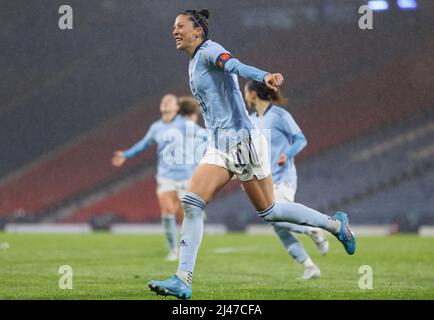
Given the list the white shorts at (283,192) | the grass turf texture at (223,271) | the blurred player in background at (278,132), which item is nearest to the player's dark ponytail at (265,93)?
the blurred player in background at (278,132)

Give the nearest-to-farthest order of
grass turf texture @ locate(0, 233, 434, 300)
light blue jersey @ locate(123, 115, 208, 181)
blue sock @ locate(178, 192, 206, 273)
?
blue sock @ locate(178, 192, 206, 273) → grass turf texture @ locate(0, 233, 434, 300) → light blue jersey @ locate(123, 115, 208, 181)

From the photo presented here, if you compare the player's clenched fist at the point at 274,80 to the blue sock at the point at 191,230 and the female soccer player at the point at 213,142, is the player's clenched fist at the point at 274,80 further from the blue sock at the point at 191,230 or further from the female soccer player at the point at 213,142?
the blue sock at the point at 191,230

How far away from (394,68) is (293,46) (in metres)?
5.13

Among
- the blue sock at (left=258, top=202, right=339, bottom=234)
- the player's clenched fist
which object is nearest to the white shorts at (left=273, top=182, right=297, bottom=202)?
the blue sock at (left=258, top=202, right=339, bottom=234)

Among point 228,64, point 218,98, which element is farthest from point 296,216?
point 228,64

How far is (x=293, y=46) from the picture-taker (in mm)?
19812

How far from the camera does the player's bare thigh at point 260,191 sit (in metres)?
6.05

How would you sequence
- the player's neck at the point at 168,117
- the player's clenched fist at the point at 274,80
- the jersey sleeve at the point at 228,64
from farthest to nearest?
the player's neck at the point at 168,117
the jersey sleeve at the point at 228,64
the player's clenched fist at the point at 274,80

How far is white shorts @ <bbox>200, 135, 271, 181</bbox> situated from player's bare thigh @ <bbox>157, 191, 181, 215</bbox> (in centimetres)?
538

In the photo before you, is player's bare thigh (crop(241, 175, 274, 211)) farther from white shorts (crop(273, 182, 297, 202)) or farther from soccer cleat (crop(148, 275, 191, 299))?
white shorts (crop(273, 182, 297, 202))

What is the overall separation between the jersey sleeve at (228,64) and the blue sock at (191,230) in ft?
3.20

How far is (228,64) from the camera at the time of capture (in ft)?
18.1

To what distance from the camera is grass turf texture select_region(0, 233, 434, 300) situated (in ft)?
21.4
